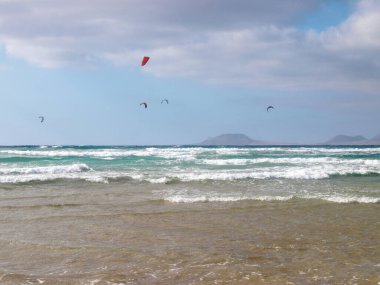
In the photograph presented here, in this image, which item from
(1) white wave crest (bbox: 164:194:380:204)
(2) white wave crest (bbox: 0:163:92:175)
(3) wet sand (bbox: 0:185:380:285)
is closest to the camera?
(3) wet sand (bbox: 0:185:380:285)

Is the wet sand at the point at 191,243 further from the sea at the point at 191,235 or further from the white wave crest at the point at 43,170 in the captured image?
the white wave crest at the point at 43,170

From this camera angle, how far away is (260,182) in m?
19.4

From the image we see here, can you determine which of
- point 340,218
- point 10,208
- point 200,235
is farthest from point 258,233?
point 10,208

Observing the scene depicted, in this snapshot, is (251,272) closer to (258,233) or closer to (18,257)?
(258,233)

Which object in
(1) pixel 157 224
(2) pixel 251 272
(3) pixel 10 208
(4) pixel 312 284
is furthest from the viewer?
(3) pixel 10 208

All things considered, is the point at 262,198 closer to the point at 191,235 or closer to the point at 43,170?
the point at 191,235

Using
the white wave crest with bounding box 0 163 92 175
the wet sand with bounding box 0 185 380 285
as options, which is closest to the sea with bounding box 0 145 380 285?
the wet sand with bounding box 0 185 380 285

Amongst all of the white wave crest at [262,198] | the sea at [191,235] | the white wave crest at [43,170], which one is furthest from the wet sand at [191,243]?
the white wave crest at [43,170]

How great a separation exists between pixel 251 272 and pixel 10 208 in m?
8.42

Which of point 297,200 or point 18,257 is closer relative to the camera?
point 18,257

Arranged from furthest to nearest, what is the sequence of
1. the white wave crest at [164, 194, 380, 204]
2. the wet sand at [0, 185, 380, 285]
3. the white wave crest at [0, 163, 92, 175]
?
1. the white wave crest at [0, 163, 92, 175]
2. the white wave crest at [164, 194, 380, 204]
3. the wet sand at [0, 185, 380, 285]

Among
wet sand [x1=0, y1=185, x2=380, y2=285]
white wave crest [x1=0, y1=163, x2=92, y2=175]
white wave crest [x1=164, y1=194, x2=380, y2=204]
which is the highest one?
white wave crest [x1=0, y1=163, x2=92, y2=175]

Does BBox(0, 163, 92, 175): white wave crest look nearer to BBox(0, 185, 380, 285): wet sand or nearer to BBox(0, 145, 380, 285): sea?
BBox(0, 145, 380, 285): sea

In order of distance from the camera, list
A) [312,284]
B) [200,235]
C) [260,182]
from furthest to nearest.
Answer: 1. [260,182]
2. [200,235]
3. [312,284]
